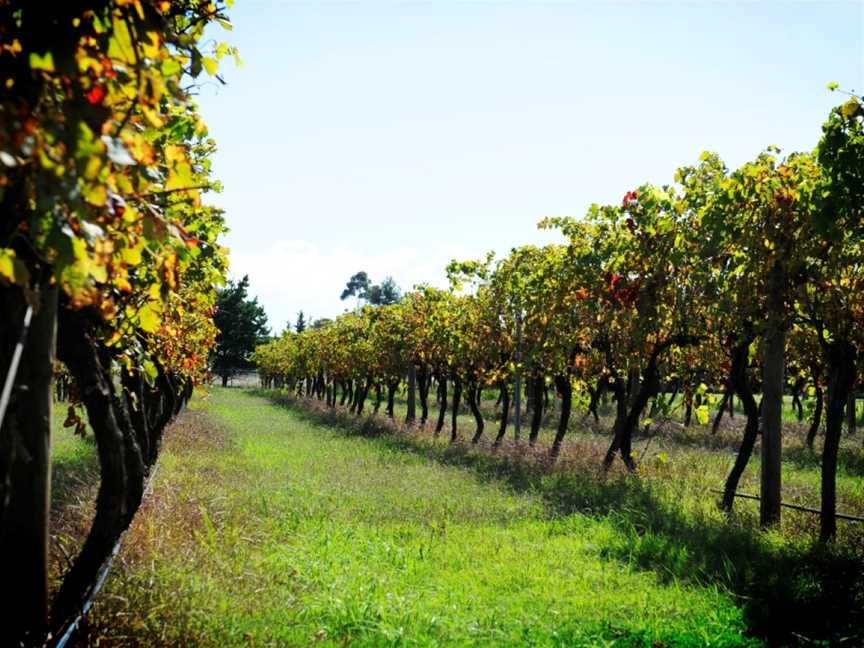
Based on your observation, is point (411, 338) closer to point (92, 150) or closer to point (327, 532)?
point (327, 532)

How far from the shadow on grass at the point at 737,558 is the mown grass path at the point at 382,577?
28 centimetres

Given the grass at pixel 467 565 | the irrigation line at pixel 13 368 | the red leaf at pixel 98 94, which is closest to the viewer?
the irrigation line at pixel 13 368

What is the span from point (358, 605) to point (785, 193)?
735cm

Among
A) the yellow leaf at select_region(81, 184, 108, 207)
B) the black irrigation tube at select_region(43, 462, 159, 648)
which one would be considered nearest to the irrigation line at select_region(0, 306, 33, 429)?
the yellow leaf at select_region(81, 184, 108, 207)

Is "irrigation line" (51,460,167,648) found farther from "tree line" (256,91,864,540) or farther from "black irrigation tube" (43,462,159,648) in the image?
"tree line" (256,91,864,540)

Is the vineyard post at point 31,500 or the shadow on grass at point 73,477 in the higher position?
the vineyard post at point 31,500

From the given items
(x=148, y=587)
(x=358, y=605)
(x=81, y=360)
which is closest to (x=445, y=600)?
(x=358, y=605)

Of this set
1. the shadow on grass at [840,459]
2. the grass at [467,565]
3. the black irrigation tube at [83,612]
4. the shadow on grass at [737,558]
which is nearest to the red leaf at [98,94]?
Answer: the black irrigation tube at [83,612]

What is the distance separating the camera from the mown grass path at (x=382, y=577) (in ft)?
20.0

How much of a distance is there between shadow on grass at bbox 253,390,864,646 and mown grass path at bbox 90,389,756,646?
281mm

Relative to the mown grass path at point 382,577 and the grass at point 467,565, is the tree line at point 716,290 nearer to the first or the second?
the grass at point 467,565

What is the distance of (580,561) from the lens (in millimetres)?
8422

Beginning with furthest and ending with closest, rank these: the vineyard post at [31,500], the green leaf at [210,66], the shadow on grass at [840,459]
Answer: the shadow on grass at [840,459], the green leaf at [210,66], the vineyard post at [31,500]

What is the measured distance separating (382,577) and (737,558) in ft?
12.7
